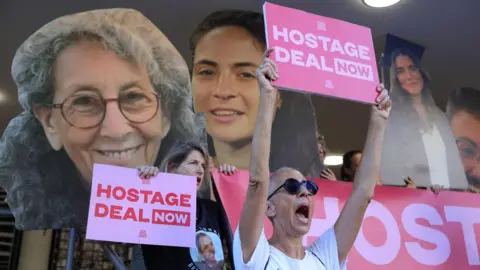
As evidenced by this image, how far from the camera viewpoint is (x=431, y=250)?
2.33 meters

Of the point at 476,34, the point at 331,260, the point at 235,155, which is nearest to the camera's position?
the point at 331,260

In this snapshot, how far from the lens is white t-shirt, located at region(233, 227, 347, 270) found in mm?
1332

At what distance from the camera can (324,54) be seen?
1751mm

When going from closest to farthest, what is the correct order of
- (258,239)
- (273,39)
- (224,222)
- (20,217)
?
1. (258,239)
2. (273,39)
3. (224,222)
4. (20,217)

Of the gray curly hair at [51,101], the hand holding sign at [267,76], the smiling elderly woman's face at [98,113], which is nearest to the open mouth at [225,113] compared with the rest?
the gray curly hair at [51,101]

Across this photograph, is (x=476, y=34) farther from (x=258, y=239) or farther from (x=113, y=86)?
(x=258, y=239)

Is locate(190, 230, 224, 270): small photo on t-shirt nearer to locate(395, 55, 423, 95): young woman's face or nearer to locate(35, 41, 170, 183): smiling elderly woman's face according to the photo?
locate(35, 41, 170, 183): smiling elderly woman's face

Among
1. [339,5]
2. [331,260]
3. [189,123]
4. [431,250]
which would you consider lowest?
[331,260]

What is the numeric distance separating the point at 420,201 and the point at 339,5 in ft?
3.53

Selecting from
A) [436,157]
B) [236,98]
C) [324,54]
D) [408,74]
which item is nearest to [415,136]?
[436,157]

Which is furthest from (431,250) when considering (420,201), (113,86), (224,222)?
(113,86)

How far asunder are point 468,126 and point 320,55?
1.94 m

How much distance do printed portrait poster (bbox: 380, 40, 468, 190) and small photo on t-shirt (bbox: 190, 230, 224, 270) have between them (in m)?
1.17

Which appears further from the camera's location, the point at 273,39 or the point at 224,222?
the point at 224,222
